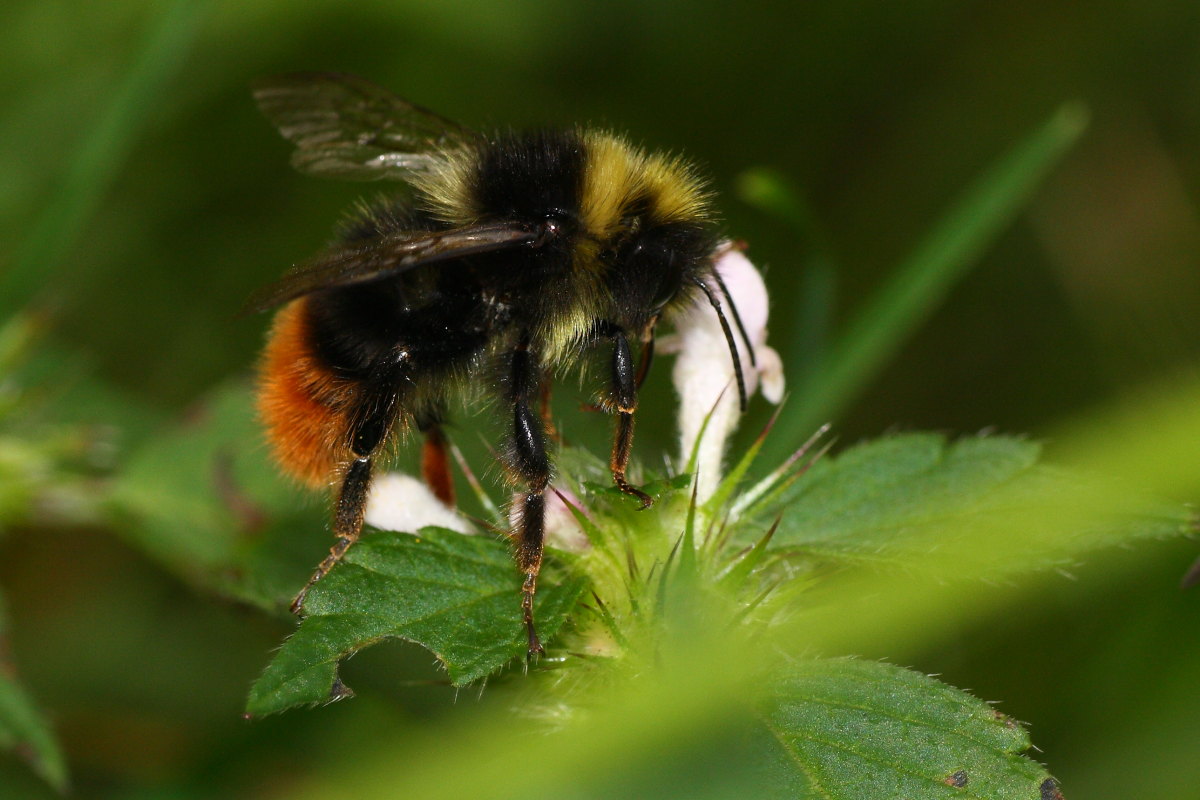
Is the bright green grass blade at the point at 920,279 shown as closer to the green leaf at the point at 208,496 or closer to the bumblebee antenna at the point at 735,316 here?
the bumblebee antenna at the point at 735,316

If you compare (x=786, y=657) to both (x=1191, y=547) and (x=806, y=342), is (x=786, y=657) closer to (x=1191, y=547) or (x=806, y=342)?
(x=1191, y=547)

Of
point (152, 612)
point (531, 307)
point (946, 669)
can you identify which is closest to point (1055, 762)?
point (946, 669)

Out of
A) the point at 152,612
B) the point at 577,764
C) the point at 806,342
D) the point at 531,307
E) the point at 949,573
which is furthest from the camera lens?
the point at 152,612


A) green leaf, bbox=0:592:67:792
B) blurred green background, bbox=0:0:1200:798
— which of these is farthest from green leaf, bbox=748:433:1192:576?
green leaf, bbox=0:592:67:792

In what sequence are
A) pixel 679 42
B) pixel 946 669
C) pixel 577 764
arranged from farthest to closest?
pixel 679 42, pixel 946 669, pixel 577 764

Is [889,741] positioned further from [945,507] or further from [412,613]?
[412,613]

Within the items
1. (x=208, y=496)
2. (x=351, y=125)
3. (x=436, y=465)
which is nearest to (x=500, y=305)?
(x=436, y=465)

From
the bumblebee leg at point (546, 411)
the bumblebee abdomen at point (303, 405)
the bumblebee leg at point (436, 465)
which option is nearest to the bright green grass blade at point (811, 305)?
the bumblebee leg at point (546, 411)
